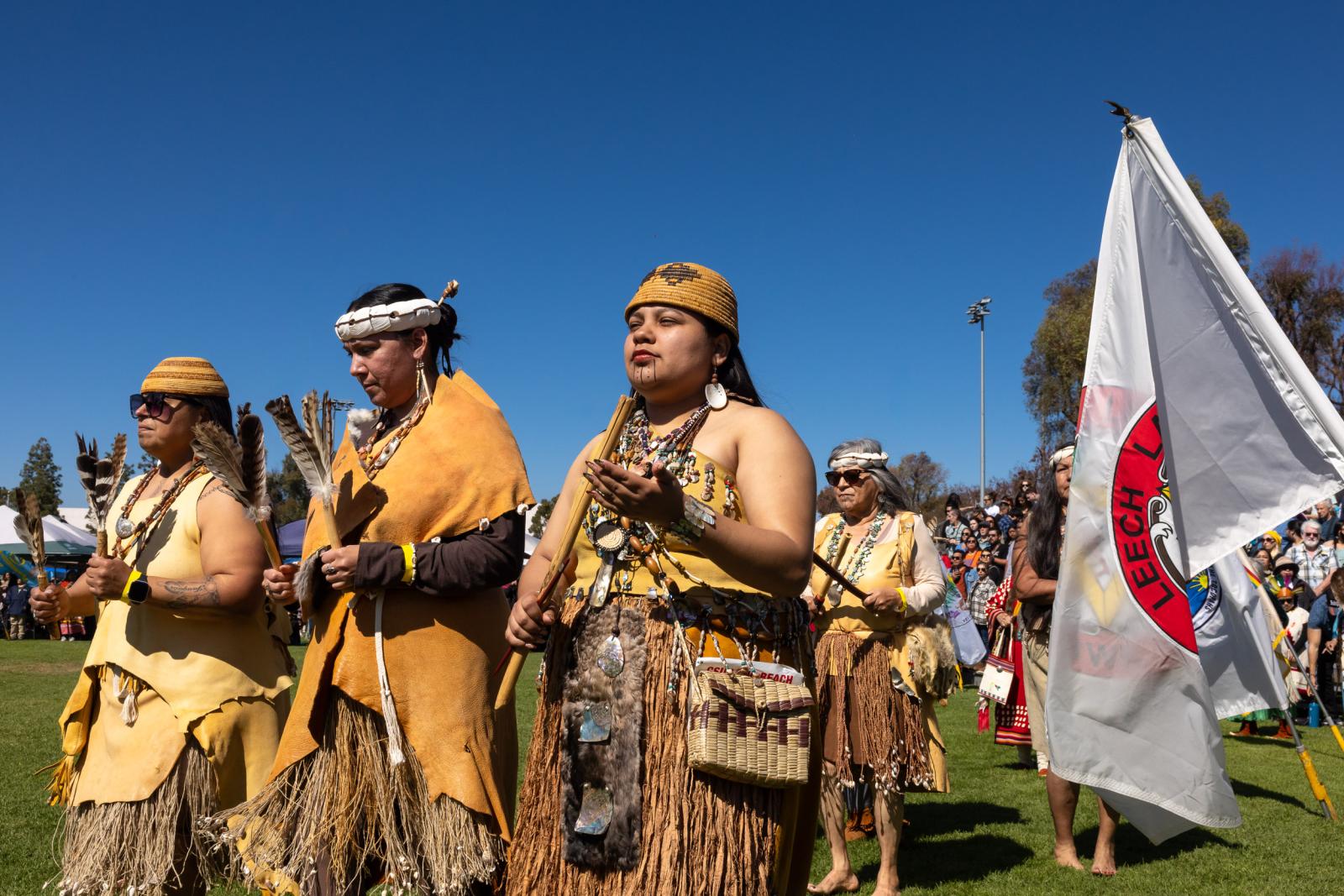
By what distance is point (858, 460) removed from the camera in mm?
6234

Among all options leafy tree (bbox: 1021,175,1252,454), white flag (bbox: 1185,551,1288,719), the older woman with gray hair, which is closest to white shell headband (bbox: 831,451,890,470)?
the older woman with gray hair

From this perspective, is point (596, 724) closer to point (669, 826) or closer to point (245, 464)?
point (669, 826)

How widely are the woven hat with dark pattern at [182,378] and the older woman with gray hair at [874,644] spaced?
133 inches

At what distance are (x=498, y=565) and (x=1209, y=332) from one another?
8.81 ft

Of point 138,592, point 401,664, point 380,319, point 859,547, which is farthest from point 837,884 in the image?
point 380,319

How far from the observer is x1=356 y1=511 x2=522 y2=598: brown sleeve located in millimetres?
3217

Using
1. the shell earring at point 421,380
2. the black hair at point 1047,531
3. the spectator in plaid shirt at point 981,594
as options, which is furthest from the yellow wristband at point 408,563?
the spectator in plaid shirt at point 981,594

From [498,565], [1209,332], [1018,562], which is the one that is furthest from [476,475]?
[1018,562]

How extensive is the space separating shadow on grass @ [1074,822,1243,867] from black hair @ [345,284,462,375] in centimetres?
470

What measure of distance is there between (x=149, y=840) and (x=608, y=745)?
6.20ft

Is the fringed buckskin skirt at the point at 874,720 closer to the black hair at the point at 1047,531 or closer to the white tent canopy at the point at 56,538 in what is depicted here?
the black hair at the point at 1047,531

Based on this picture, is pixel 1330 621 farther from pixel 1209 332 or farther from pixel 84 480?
pixel 84 480

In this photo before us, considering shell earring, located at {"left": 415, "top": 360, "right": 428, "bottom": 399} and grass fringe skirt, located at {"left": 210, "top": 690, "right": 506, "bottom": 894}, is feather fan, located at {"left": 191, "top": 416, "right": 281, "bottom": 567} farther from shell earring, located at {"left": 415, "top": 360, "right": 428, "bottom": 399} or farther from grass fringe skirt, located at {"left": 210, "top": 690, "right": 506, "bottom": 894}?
grass fringe skirt, located at {"left": 210, "top": 690, "right": 506, "bottom": 894}

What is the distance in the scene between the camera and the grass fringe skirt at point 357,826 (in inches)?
124
